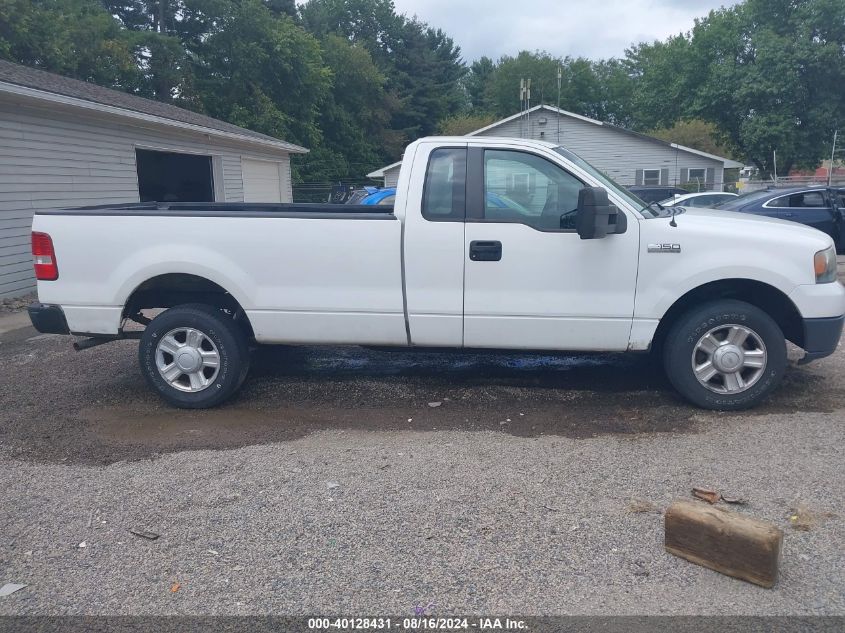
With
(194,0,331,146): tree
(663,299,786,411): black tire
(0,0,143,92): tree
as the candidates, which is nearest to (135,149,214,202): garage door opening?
(0,0,143,92): tree

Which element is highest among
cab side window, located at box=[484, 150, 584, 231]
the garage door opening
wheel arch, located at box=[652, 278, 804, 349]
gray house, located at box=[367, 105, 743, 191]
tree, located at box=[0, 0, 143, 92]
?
tree, located at box=[0, 0, 143, 92]

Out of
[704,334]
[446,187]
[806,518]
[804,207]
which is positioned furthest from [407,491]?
[804,207]

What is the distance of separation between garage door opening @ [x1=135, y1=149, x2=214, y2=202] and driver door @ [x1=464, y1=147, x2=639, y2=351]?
1552 cm

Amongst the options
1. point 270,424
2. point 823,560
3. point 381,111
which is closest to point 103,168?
point 270,424

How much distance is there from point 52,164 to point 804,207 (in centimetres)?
1376

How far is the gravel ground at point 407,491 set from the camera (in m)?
3.34

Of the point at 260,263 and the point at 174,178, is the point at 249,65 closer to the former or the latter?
the point at 174,178

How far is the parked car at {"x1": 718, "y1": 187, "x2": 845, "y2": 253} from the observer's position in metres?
14.2

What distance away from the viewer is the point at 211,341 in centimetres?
581

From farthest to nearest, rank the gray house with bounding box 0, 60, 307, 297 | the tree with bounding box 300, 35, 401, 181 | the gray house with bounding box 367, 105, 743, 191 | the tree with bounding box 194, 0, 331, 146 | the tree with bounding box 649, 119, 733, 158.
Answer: the tree with bounding box 300, 35, 401, 181
the tree with bounding box 649, 119, 733, 158
the tree with bounding box 194, 0, 331, 146
the gray house with bounding box 367, 105, 743, 191
the gray house with bounding box 0, 60, 307, 297

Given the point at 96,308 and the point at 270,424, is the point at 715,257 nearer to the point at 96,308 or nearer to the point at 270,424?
the point at 270,424

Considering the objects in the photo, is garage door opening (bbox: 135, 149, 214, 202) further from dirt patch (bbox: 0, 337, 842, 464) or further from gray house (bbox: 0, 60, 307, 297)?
dirt patch (bbox: 0, 337, 842, 464)

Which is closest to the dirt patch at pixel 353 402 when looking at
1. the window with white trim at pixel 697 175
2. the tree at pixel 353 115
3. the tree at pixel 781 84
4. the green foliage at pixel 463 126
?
the window with white trim at pixel 697 175

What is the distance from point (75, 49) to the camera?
30375mm
